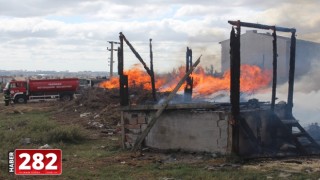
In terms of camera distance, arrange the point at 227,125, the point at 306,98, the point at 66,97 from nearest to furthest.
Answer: the point at 227,125 < the point at 306,98 < the point at 66,97

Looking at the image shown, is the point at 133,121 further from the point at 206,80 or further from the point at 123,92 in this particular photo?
the point at 206,80

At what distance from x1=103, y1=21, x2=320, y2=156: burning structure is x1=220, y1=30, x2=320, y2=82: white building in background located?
24.1 m

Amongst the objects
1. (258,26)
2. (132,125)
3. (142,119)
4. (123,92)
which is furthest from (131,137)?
(258,26)

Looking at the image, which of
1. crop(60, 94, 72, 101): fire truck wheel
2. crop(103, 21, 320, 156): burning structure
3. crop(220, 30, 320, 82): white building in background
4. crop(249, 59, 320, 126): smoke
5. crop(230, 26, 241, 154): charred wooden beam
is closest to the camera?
crop(230, 26, 241, 154): charred wooden beam

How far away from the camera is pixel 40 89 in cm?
4200

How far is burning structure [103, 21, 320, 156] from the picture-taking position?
11.3 m

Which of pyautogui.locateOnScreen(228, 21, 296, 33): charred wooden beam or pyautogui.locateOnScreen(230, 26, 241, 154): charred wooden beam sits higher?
pyautogui.locateOnScreen(228, 21, 296, 33): charred wooden beam

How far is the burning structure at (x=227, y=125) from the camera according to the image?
1131 centimetres

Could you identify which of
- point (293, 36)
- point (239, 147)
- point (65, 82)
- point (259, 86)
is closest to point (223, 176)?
point (239, 147)

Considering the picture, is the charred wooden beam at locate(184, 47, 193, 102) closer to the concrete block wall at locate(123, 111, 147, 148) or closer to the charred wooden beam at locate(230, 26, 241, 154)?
the concrete block wall at locate(123, 111, 147, 148)

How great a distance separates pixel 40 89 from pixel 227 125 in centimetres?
3342

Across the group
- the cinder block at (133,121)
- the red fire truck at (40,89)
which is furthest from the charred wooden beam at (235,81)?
the red fire truck at (40,89)

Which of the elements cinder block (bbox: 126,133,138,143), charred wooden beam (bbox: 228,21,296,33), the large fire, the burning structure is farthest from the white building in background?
cinder block (bbox: 126,133,138,143)

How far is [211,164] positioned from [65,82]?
33.8 metres
